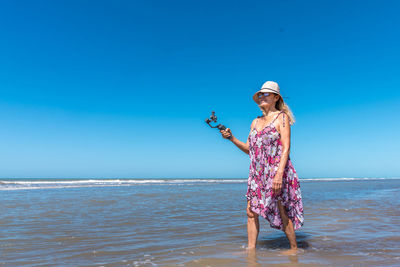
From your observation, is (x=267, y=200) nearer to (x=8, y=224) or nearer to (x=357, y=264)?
(x=357, y=264)

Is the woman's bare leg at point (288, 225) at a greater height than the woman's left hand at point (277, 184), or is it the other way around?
the woman's left hand at point (277, 184)

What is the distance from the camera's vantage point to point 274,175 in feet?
11.6

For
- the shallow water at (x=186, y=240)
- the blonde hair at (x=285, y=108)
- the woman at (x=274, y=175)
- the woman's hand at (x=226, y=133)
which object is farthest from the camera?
the woman's hand at (x=226, y=133)

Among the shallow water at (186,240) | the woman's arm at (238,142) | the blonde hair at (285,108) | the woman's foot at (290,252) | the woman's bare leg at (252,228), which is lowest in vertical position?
the shallow water at (186,240)

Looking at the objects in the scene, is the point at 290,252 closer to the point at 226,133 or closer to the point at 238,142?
the point at 238,142

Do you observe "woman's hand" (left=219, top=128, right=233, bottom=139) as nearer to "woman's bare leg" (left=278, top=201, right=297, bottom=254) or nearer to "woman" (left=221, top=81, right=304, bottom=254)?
"woman" (left=221, top=81, right=304, bottom=254)

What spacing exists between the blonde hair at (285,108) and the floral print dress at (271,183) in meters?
0.16

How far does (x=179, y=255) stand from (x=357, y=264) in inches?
78.9

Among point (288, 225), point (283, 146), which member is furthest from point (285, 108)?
point (288, 225)

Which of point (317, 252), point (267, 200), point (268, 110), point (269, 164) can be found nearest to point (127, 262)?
point (267, 200)

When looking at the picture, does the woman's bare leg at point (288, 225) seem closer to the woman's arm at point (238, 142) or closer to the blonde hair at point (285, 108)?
the woman's arm at point (238, 142)

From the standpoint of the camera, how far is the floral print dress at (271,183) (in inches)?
141

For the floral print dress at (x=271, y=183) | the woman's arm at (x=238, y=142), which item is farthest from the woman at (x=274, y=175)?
the woman's arm at (x=238, y=142)

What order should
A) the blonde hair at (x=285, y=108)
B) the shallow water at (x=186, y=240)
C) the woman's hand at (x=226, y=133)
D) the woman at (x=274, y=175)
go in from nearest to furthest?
1. the shallow water at (x=186, y=240)
2. the woman at (x=274, y=175)
3. the blonde hair at (x=285, y=108)
4. the woman's hand at (x=226, y=133)
